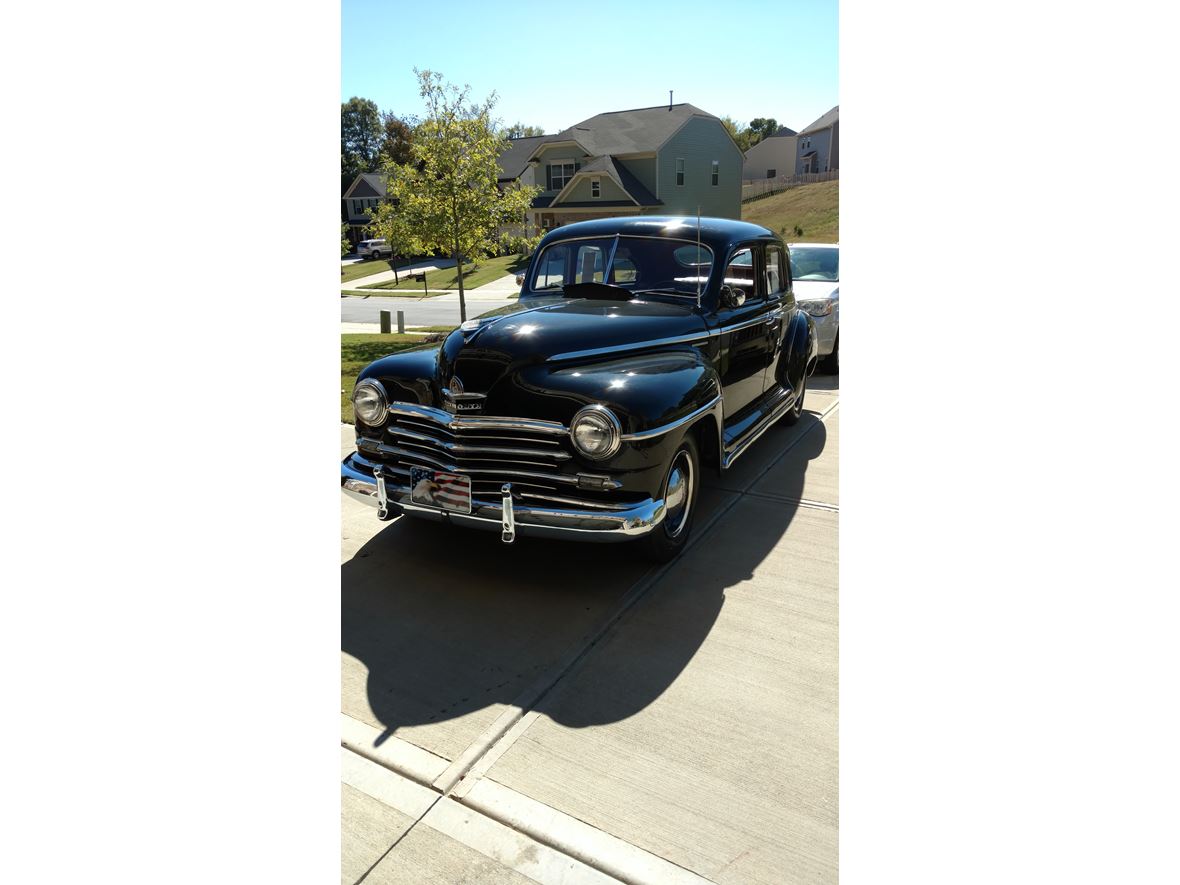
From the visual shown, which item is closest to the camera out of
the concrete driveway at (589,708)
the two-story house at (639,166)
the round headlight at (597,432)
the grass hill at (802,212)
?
the concrete driveway at (589,708)

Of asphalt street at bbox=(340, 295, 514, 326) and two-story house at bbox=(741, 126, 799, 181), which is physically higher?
two-story house at bbox=(741, 126, 799, 181)

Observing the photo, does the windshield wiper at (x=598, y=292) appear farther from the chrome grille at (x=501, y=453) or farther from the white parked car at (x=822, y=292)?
the white parked car at (x=822, y=292)

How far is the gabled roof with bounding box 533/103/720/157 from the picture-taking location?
33500 mm

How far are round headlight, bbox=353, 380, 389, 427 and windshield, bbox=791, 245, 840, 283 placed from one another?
742 cm

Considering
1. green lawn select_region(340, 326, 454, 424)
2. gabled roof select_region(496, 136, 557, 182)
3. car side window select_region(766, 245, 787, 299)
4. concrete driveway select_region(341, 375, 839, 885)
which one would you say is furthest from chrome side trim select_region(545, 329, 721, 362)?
gabled roof select_region(496, 136, 557, 182)

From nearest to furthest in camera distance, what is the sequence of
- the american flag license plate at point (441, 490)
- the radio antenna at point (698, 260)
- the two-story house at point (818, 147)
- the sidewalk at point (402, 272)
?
1. the american flag license plate at point (441, 490)
2. the radio antenna at point (698, 260)
3. the sidewalk at point (402, 272)
4. the two-story house at point (818, 147)

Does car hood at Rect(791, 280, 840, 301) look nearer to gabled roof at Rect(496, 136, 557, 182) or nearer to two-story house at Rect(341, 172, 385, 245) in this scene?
gabled roof at Rect(496, 136, 557, 182)

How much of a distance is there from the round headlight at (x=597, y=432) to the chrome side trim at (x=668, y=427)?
2.5 inches

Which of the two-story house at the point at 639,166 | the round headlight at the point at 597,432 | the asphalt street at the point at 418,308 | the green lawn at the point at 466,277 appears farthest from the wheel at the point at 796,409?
the two-story house at the point at 639,166

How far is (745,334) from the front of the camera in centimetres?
554

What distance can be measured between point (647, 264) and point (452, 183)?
8.43 m

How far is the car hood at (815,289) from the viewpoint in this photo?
31.7 ft

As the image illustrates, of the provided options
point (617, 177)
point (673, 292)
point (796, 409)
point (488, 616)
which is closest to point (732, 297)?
point (673, 292)

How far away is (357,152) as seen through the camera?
69.9 m
